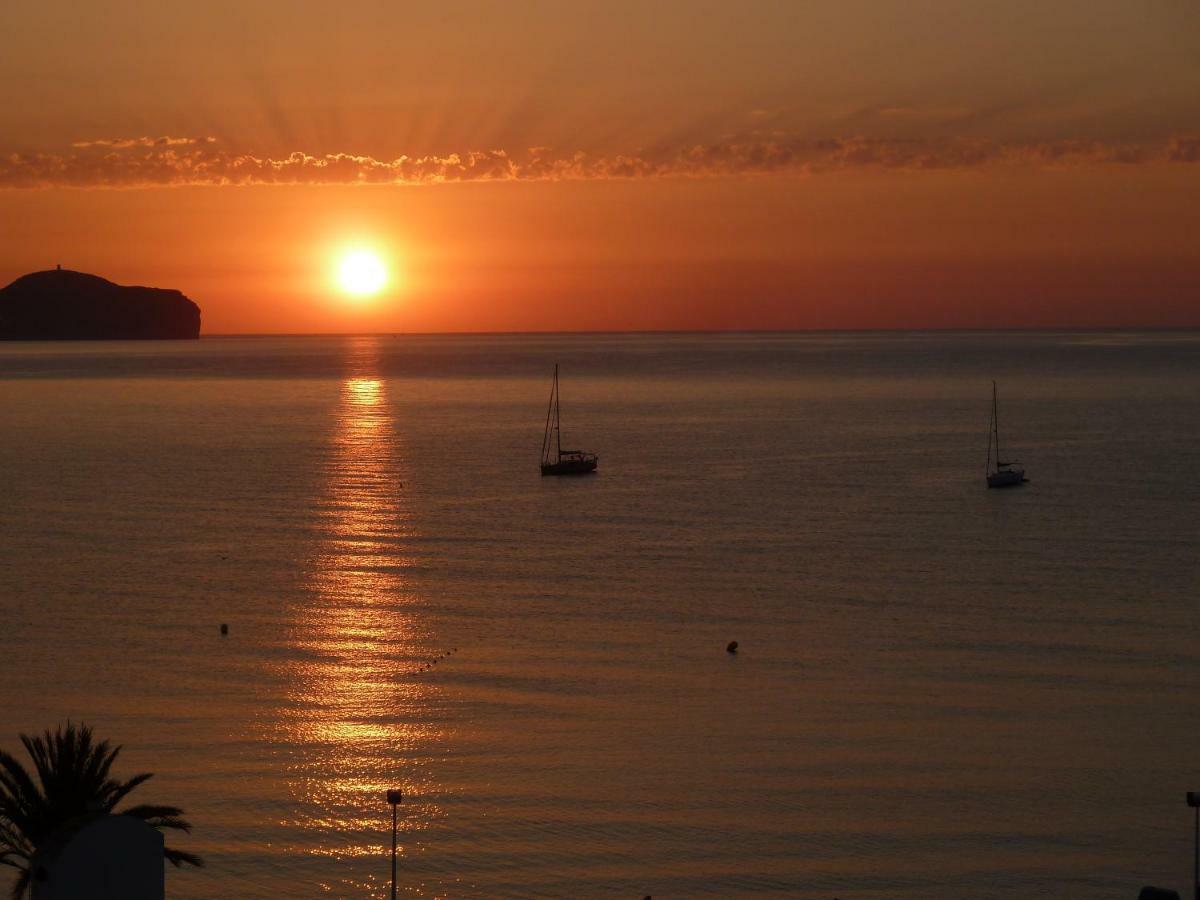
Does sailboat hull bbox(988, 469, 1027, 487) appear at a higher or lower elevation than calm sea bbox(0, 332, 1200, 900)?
higher

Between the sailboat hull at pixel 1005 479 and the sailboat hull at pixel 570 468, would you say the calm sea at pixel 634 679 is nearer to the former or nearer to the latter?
the sailboat hull at pixel 1005 479

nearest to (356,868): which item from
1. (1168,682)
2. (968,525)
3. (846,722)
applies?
(846,722)

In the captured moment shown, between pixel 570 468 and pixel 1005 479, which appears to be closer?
pixel 1005 479

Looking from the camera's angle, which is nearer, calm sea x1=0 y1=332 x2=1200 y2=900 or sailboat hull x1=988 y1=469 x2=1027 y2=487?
calm sea x1=0 y1=332 x2=1200 y2=900

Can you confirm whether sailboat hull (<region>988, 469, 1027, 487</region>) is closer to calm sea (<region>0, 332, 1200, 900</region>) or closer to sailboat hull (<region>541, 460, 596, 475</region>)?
calm sea (<region>0, 332, 1200, 900</region>)

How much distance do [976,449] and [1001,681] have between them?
293 feet

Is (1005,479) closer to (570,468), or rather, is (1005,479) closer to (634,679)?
(570,468)

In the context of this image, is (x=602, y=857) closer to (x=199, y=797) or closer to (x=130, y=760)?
(x=199, y=797)

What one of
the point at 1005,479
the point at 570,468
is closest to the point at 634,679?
the point at 1005,479

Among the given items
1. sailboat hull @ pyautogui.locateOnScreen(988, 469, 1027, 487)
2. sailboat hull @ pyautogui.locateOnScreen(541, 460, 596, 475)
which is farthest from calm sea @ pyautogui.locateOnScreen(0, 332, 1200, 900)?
sailboat hull @ pyautogui.locateOnScreen(541, 460, 596, 475)

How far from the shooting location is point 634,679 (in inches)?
2018

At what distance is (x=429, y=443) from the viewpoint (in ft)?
478

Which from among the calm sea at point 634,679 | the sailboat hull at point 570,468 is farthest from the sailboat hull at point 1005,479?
the sailboat hull at point 570,468

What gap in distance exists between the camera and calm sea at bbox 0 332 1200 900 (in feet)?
120
